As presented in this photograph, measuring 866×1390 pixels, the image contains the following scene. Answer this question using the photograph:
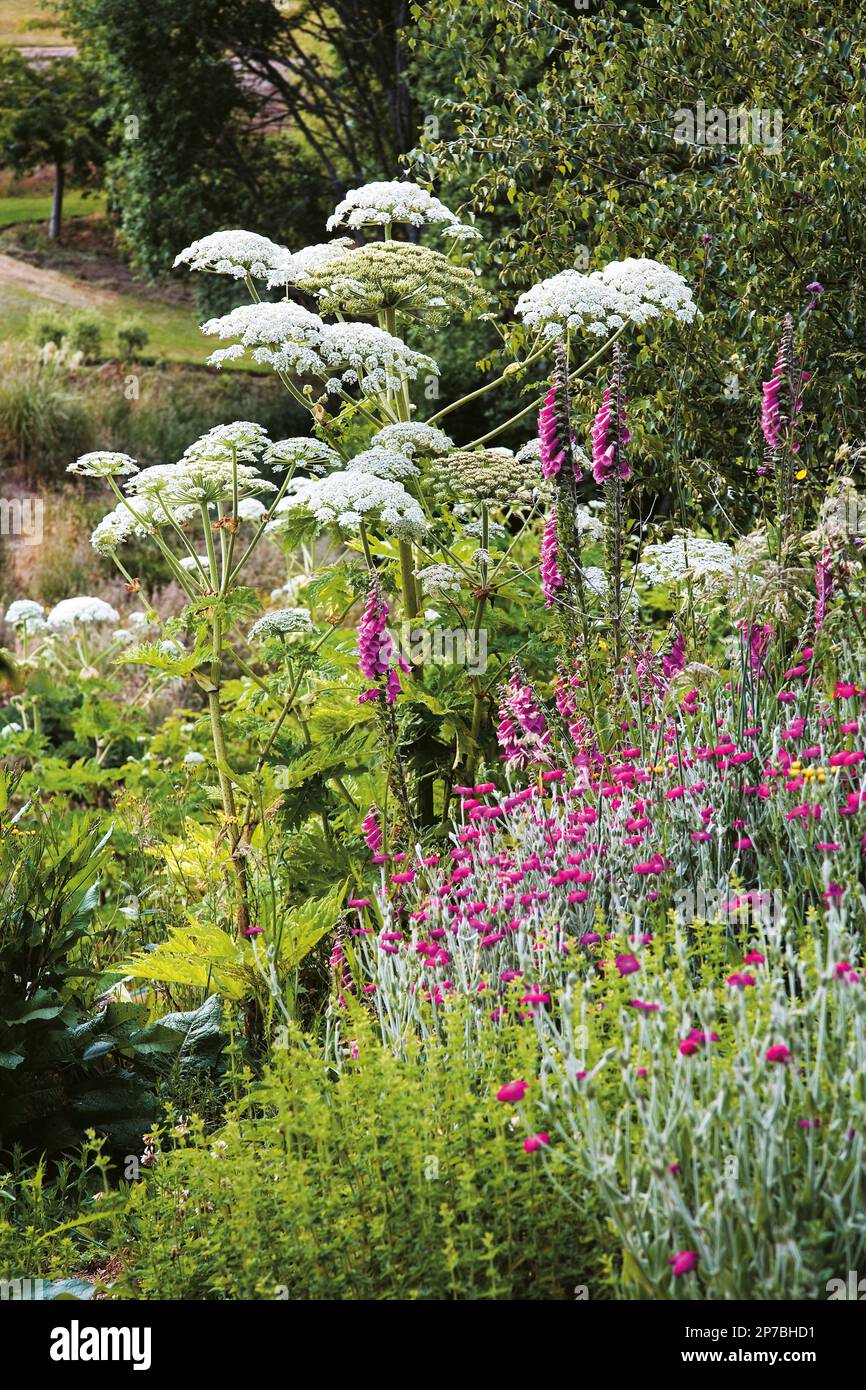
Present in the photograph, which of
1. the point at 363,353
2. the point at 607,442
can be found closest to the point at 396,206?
the point at 363,353

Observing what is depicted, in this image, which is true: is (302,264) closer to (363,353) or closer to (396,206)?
(396,206)

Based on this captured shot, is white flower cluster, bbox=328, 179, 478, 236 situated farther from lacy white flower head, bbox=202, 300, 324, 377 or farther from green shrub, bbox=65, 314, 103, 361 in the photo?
green shrub, bbox=65, 314, 103, 361

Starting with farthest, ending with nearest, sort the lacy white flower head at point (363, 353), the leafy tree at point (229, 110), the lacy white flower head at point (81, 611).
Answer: the leafy tree at point (229, 110)
the lacy white flower head at point (81, 611)
the lacy white flower head at point (363, 353)

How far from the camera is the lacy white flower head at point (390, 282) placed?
4578 millimetres

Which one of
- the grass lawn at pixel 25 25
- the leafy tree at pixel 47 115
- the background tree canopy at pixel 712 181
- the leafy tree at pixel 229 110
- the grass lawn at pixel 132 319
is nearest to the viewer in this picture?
the background tree canopy at pixel 712 181

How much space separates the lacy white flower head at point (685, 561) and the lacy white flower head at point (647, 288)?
2.50 feet

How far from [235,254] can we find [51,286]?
19599 millimetres

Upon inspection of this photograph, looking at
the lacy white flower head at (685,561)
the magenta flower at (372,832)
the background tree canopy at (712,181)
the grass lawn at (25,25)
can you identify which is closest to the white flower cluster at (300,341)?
the lacy white flower head at (685,561)

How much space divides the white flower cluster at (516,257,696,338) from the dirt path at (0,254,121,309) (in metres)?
17.9

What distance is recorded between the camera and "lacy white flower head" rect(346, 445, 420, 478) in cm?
422

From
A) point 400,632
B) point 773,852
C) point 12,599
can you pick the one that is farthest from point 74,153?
point 773,852

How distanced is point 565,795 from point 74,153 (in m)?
23.1

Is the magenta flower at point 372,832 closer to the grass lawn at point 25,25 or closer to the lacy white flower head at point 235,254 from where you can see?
the lacy white flower head at point 235,254

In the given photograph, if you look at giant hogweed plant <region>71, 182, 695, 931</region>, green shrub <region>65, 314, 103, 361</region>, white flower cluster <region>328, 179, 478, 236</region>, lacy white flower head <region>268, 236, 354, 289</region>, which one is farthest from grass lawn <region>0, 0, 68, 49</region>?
giant hogweed plant <region>71, 182, 695, 931</region>
